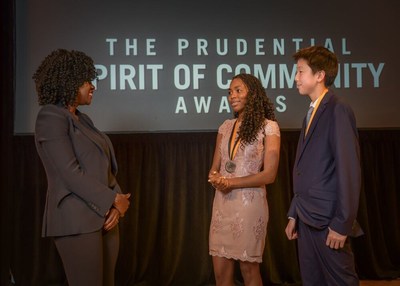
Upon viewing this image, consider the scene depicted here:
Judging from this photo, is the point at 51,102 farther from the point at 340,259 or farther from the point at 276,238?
the point at 276,238

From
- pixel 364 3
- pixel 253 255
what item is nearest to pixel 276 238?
pixel 253 255

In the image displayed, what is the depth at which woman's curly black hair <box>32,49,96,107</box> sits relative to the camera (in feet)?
6.35

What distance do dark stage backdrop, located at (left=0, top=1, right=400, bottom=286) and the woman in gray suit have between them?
Result: 1994mm

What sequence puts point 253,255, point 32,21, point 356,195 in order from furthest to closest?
point 32,21 → point 253,255 → point 356,195

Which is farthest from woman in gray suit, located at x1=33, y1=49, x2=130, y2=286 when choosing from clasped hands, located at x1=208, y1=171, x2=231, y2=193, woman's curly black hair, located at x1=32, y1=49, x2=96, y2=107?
clasped hands, located at x1=208, y1=171, x2=231, y2=193

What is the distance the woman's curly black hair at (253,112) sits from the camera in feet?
8.42

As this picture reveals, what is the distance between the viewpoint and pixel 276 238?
4.02 metres

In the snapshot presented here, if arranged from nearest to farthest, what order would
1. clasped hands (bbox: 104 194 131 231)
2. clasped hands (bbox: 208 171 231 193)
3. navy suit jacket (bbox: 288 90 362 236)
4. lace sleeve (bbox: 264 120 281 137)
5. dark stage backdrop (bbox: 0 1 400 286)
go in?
navy suit jacket (bbox: 288 90 362 236) → clasped hands (bbox: 104 194 131 231) → clasped hands (bbox: 208 171 231 193) → lace sleeve (bbox: 264 120 281 137) → dark stage backdrop (bbox: 0 1 400 286)

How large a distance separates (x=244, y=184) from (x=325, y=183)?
650 millimetres

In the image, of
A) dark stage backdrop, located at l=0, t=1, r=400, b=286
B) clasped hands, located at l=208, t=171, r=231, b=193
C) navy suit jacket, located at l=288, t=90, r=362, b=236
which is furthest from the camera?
dark stage backdrop, located at l=0, t=1, r=400, b=286

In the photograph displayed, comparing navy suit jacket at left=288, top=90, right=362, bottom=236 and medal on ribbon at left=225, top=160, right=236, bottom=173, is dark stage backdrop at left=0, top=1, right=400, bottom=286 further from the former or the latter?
navy suit jacket at left=288, top=90, right=362, bottom=236

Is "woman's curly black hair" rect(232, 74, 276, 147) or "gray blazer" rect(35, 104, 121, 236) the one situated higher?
"woman's curly black hair" rect(232, 74, 276, 147)

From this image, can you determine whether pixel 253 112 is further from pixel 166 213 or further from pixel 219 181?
pixel 166 213

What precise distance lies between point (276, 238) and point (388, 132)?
1.26 metres
